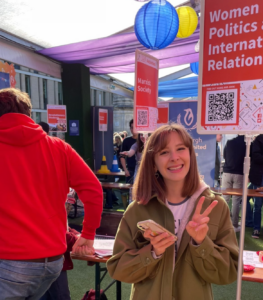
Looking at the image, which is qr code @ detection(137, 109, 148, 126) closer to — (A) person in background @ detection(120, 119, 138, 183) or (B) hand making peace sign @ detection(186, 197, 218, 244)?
(B) hand making peace sign @ detection(186, 197, 218, 244)

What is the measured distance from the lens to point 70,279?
2975mm

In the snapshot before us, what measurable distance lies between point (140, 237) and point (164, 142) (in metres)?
0.43

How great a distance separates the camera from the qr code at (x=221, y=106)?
1.15 m

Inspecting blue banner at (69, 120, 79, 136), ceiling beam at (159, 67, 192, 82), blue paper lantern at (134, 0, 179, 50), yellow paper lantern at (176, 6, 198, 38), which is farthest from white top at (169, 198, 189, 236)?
ceiling beam at (159, 67, 192, 82)

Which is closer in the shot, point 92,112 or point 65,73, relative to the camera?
point 65,73

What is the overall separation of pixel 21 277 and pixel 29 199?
35 centimetres

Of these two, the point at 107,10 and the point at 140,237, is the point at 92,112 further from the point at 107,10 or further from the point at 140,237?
the point at 140,237

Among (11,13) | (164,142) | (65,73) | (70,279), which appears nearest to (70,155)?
(164,142)

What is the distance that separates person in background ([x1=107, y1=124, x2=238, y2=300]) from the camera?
1.05 metres

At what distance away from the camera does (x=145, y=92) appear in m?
2.69

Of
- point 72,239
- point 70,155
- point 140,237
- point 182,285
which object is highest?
point 70,155

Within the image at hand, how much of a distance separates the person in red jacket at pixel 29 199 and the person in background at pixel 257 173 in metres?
3.29

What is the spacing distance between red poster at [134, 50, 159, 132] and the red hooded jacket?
49.9 inches

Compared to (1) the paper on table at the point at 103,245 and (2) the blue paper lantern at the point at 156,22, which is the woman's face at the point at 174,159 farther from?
(2) the blue paper lantern at the point at 156,22
